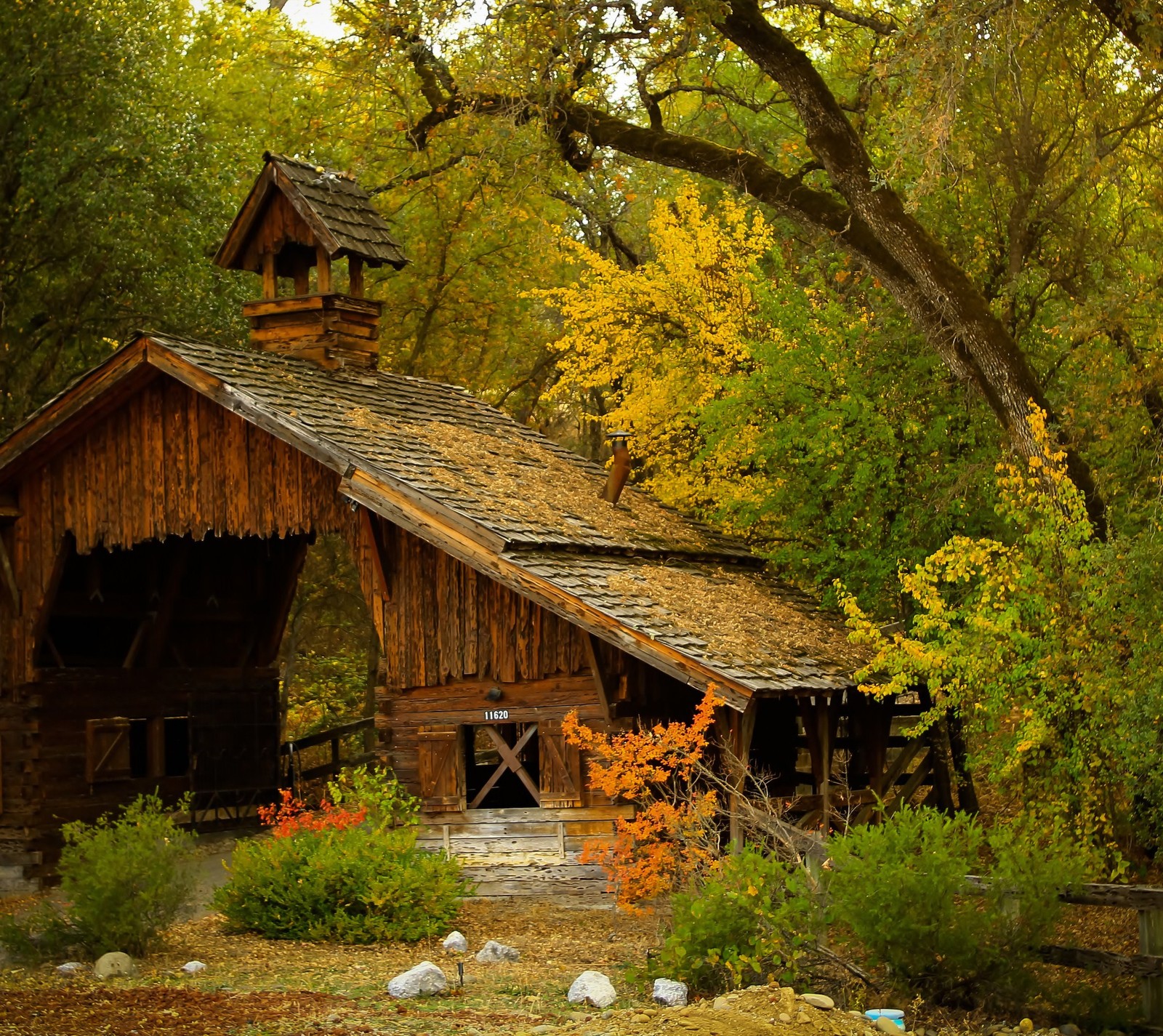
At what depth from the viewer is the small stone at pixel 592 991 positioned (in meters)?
10.4

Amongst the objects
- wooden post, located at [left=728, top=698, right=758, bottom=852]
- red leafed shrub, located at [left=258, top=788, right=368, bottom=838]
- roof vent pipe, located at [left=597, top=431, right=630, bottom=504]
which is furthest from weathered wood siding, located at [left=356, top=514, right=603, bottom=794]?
roof vent pipe, located at [left=597, top=431, right=630, bottom=504]

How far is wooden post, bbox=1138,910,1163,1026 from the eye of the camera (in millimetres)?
10492

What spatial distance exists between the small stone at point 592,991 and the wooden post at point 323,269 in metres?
11.4

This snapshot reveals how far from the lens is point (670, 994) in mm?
10125

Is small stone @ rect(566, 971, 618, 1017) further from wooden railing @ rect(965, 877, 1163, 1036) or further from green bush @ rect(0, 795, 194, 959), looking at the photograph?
green bush @ rect(0, 795, 194, 959)

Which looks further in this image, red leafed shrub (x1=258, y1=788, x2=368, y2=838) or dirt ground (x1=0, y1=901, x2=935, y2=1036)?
red leafed shrub (x1=258, y1=788, x2=368, y2=838)

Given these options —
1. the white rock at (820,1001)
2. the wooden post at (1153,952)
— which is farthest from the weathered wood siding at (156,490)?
the wooden post at (1153,952)

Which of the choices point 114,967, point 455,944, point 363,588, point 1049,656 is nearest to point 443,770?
point 363,588

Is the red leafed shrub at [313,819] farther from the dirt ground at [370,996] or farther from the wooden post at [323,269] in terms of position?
the wooden post at [323,269]

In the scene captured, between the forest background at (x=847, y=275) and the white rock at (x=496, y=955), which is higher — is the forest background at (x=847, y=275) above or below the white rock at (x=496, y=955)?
above

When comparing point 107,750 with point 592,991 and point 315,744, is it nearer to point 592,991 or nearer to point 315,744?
point 315,744

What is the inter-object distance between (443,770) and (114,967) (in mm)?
5050

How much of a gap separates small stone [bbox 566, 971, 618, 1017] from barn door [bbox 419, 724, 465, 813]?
5.62m

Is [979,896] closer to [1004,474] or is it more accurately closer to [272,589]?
[1004,474]
